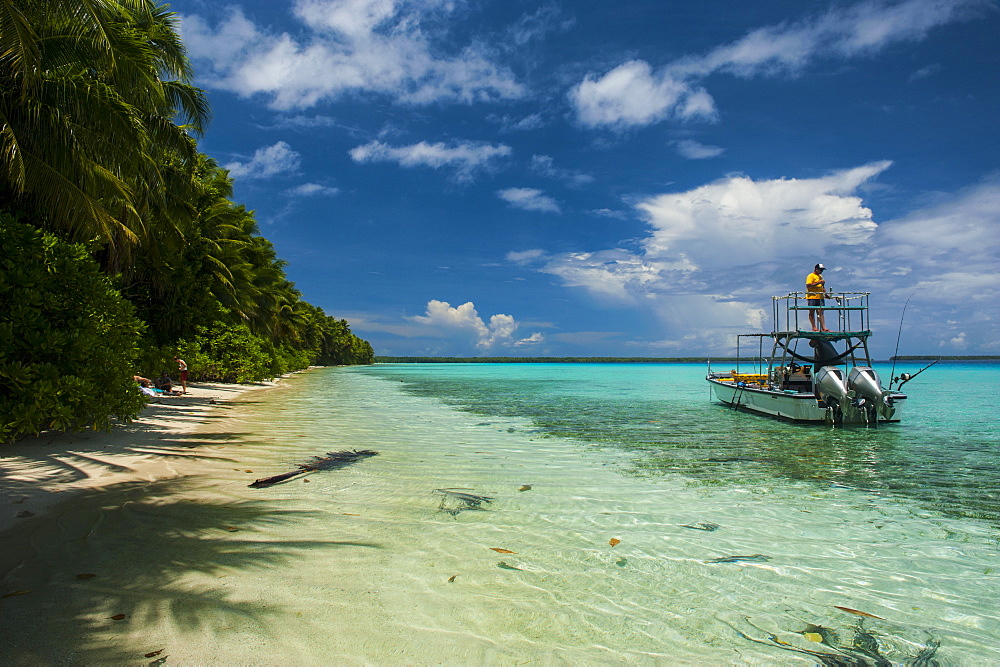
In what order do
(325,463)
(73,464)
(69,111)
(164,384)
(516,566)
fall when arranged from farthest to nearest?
(164,384) < (69,111) < (325,463) < (73,464) < (516,566)

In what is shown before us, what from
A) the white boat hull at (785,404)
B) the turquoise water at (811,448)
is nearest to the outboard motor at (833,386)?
the white boat hull at (785,404)

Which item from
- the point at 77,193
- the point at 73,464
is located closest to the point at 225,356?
the point at 77,193

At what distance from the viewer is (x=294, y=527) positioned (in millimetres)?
4691

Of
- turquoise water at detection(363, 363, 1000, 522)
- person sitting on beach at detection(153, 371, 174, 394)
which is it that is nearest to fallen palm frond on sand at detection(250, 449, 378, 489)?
turquoise water at detection(363, 363, 1000, 522)

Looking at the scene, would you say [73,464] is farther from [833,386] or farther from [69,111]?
[833,386]

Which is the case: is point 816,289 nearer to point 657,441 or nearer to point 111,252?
point 657,441

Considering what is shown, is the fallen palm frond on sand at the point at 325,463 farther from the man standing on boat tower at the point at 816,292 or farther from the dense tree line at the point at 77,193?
the man standing on boat tower at the point at 816,292

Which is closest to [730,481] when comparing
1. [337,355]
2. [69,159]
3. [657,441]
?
[657,441]

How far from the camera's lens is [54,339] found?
7168mm

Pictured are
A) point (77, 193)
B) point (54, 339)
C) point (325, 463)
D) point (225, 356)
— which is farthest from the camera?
point (225, 356)

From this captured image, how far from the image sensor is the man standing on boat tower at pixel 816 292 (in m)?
15.4

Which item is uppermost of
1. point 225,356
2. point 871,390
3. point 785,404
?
point 225,356

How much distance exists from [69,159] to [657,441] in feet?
41.3

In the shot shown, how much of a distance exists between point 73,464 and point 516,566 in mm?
6300
